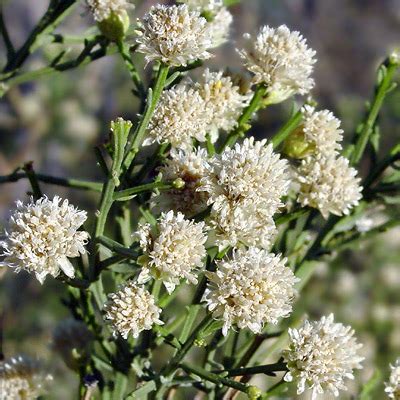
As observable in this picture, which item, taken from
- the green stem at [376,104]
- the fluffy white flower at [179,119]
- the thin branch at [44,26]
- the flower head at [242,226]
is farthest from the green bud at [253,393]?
the thin branch at [44,26]

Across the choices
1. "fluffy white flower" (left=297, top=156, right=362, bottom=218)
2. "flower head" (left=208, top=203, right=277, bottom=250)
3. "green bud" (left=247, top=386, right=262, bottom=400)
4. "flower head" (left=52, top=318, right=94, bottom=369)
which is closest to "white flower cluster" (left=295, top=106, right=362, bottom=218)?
"fluffy white flower" (left=297, top=156, right=362, bottom=218)

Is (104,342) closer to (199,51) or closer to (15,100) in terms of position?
(199,51)

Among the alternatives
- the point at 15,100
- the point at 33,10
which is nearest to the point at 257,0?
the point at 33,10

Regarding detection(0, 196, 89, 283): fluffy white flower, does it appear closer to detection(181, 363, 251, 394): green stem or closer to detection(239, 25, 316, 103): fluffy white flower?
detection(181, 363, 251, 394): green stem

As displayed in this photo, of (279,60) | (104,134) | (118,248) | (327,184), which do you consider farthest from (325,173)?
(104,134)

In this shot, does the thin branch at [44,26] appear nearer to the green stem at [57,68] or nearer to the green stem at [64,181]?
the green stem at [57,68]

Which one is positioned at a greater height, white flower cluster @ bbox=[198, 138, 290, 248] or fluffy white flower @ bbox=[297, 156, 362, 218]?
fluffy white flower @ bbox=[297, 156, 362, 218]

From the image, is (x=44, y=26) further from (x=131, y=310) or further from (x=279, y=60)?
(x=131, y=310)
